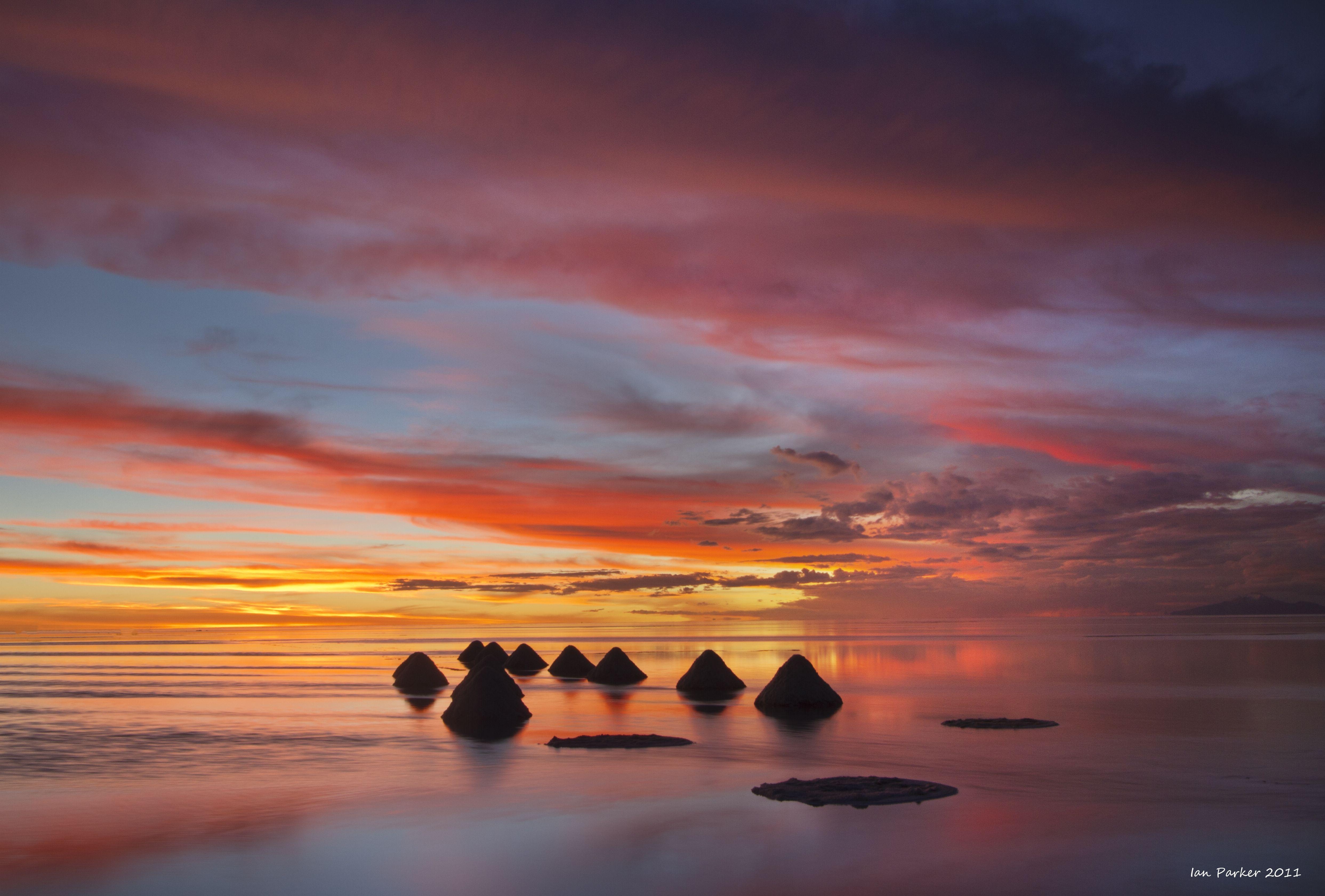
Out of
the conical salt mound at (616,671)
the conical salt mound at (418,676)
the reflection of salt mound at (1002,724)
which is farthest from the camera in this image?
the conical salt mound at (616,671)

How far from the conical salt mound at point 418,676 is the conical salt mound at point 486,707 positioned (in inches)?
874

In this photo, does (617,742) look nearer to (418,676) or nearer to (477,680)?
(477,680)

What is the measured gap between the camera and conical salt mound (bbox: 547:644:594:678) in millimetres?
70000

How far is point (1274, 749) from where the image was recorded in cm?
3111

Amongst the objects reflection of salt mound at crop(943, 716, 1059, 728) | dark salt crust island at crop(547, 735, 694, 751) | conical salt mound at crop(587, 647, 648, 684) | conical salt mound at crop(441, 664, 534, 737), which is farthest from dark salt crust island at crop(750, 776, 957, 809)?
conical salt mound at crop(587, 647, 648, 684)

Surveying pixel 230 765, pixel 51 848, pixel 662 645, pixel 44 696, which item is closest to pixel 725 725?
pixel 230 765

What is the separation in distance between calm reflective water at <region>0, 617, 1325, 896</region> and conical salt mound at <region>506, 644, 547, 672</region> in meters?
24.8

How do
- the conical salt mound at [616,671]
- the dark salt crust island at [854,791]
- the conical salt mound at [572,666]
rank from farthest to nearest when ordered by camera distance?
the conical salt mound at [572,666]
the conical salt mound at [616,671]
the dark salt crust island at [854,791]

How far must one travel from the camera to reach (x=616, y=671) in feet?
206

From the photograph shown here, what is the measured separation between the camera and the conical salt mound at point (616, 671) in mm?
62688

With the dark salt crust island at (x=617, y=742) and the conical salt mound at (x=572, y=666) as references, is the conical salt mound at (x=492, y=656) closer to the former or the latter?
the conical salt mound at (x=572, y=666)

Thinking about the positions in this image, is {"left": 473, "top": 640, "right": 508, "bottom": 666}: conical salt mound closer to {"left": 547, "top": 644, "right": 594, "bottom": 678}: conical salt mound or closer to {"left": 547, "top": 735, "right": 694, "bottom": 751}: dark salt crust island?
{"left": 547, "top": 644, "right": 594, "bottom": 678}: conical salt mound

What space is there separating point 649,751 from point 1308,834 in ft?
59.9

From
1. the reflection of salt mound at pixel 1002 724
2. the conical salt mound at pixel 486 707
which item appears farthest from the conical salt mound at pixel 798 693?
the conical salt mound at pixel 486 707
